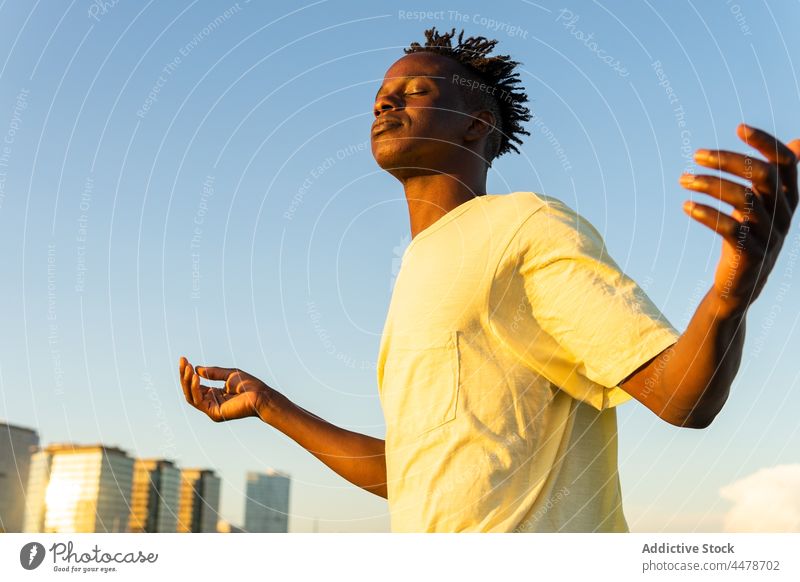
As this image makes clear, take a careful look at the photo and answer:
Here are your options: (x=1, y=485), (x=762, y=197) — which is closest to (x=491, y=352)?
(x=762, y=197)

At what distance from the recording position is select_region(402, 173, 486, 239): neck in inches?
166

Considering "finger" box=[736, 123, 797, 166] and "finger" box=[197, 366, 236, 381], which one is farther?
"finger" box=[197, 366, 236, 381]

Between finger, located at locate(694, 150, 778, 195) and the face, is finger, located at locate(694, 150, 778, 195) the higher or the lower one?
the lower one

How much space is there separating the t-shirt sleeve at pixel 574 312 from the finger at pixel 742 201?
0.64 m

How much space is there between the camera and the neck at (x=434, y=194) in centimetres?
423

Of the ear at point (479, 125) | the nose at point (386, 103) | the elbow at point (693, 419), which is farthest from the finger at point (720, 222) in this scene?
the nose at point (386, 103)

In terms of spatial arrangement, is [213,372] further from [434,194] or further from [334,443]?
[434,194]

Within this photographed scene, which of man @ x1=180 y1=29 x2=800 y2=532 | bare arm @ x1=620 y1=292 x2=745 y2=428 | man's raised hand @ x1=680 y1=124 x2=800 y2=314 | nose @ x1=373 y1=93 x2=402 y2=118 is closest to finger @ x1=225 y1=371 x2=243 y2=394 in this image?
man @ x1=180 y1=29 x2=800 y2=532

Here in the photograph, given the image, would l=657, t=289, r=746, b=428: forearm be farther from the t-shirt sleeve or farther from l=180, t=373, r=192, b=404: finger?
l=180, t=373, r=192, b=404: finger

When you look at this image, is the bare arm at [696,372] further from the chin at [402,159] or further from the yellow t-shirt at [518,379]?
the chin at [402,159]
